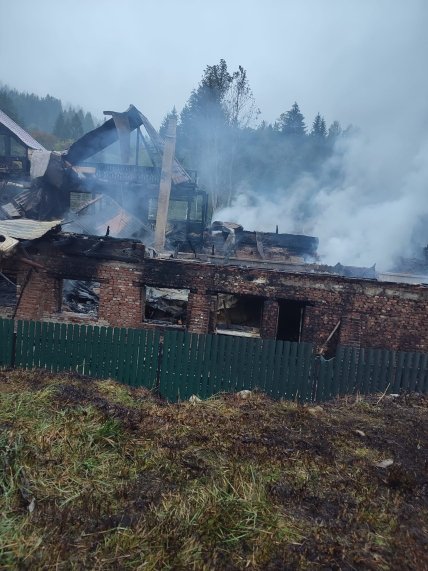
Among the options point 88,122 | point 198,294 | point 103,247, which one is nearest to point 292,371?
point 198,294

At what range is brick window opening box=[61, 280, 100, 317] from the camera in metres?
13.1

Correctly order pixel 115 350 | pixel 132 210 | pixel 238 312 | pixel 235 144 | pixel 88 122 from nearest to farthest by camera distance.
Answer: pixel 115 350, pixel 238 312, pixel 132 210, pixel 235 144, pixel 88 122

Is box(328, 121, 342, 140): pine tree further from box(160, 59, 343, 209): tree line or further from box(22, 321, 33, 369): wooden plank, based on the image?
box(22, 321, 33, 369): wooden plank

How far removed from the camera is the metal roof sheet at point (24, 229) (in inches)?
379

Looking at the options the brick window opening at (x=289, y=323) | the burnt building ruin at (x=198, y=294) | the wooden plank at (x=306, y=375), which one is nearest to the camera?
the wooden plank at (x=306, y=375)

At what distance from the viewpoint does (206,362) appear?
8562mm

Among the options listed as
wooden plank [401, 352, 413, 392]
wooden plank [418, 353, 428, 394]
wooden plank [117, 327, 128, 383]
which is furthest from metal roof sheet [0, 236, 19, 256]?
wooden plank [418, 353, 428, 394]

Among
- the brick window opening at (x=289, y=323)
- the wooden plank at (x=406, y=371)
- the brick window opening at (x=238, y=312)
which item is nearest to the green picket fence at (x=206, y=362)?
the wooden plank at (x=406, y=371)

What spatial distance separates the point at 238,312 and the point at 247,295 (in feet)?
6.85

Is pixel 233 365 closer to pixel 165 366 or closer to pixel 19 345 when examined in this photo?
Result: pixel 165 366

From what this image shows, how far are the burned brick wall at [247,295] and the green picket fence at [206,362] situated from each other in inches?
88.4

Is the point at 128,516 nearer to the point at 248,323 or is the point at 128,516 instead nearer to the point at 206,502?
the point at 206,502

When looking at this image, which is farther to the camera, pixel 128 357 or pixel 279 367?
pixel 128 357

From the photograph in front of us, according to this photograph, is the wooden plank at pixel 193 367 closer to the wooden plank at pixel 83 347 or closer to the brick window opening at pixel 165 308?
the wooden plank at pixel 83 347
